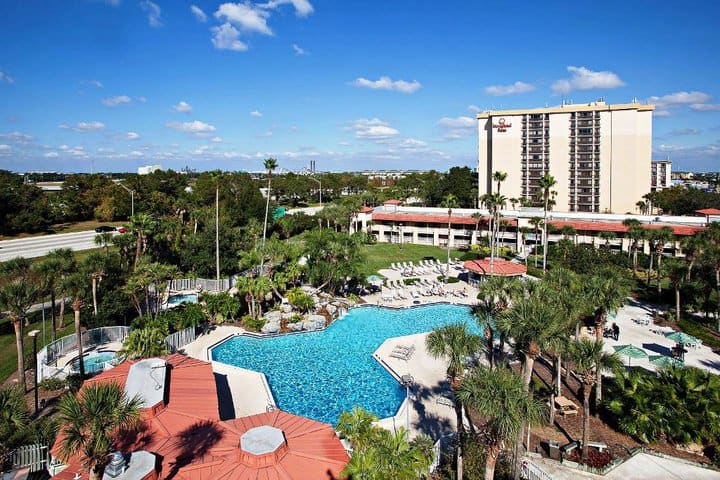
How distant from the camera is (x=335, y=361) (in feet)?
80.0

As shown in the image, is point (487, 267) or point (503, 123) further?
point (503, 123)

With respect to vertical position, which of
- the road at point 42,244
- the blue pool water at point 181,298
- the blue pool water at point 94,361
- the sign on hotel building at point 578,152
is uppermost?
the sign on hotel building at point 578,152

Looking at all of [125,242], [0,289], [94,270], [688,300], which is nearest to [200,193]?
[125,242]

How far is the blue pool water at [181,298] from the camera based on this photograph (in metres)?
33.3

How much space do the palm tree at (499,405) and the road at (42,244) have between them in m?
48.7

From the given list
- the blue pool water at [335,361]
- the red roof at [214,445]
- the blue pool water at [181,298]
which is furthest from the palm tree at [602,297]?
the blue pool water at [181,298]

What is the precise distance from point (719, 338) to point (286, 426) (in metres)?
26.2

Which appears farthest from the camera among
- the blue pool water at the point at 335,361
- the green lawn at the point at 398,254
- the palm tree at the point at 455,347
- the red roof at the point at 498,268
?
the green lawn at the point at 398,254

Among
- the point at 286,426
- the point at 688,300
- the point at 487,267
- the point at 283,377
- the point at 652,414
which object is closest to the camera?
the point at 286,426

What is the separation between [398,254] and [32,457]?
43.0 meters

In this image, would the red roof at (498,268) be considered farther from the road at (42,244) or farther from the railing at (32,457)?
the road at (42,244)

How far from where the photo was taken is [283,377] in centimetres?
2241

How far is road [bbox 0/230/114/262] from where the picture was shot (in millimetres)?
47688

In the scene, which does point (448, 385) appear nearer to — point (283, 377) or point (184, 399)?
point (283, 377)
